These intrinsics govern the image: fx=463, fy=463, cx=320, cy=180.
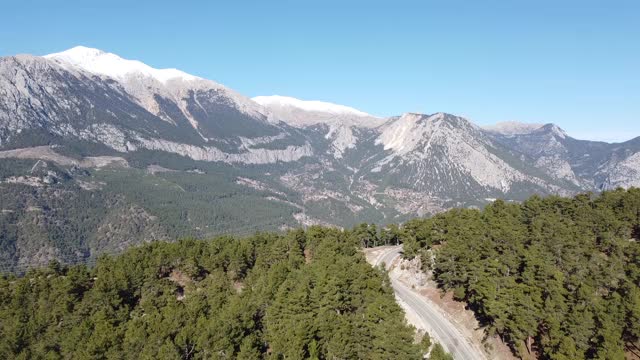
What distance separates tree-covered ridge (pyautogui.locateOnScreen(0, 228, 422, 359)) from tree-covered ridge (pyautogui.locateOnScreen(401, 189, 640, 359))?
72.1 ft

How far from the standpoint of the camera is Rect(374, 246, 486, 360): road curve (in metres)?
99.4

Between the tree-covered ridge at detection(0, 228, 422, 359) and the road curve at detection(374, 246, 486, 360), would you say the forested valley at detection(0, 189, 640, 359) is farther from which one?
the road curve at detection(374, 246, 486, 360)

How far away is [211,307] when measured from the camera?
10919 centimetres

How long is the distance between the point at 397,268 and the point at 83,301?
3490 inches

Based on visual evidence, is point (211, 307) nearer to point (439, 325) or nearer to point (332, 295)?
point (332, 295)

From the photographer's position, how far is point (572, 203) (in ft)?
534

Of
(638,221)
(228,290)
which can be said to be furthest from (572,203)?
(228,290)

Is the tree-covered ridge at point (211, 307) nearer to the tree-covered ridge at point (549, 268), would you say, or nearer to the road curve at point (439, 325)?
the road curve at point (439, 325)

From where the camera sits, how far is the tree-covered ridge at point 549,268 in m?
84.4

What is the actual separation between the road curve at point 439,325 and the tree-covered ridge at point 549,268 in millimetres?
6861

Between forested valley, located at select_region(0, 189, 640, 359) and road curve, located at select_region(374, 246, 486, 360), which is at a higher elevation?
forested valley, located at select_region(0, 189, 640, 359)

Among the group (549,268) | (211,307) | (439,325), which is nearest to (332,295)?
(439,325)

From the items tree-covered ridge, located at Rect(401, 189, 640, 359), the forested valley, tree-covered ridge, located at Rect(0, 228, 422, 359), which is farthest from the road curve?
tree-covered ridge, located at Rect(0, 228, 422, 359)

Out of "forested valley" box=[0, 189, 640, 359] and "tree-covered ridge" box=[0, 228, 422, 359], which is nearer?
"forested valley" box=[0, 189, 640, 359]
